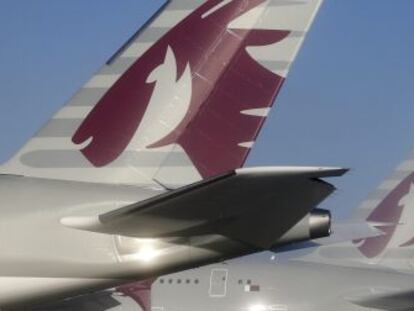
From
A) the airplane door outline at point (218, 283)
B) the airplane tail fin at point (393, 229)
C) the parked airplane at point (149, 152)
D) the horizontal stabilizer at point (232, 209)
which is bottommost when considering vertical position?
the horizontal stabilizer at point (232, 209)

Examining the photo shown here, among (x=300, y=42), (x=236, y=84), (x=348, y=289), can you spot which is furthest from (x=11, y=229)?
(x=348, y=289)

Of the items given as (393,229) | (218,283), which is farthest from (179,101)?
(393,229)

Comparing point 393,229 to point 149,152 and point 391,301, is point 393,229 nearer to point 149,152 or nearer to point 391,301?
point 391,301

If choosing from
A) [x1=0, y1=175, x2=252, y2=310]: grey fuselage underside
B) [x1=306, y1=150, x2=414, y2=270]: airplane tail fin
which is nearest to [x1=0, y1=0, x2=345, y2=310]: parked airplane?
[x1=0, y1=175, x2=252, y2=310]: grey fuselage underside

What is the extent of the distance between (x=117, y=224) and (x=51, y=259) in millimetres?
1011

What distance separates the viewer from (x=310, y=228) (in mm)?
9547

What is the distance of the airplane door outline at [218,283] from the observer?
25812 mm

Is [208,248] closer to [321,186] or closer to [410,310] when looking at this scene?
[321,186]

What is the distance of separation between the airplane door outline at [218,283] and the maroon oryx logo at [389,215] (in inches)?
237

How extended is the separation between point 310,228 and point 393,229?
850 inches

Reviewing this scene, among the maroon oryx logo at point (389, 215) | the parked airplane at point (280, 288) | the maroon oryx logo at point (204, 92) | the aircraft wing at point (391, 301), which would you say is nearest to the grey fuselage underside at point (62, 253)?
the maroon oryx logo at point (204, 92)

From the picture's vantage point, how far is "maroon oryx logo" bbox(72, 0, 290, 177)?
1066 centimetres

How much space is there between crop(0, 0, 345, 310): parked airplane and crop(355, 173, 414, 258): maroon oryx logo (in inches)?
798

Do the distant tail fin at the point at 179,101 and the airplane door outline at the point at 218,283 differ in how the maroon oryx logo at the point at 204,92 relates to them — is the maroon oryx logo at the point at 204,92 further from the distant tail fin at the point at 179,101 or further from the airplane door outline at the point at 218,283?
the airplane door outline at the point at 218,283
